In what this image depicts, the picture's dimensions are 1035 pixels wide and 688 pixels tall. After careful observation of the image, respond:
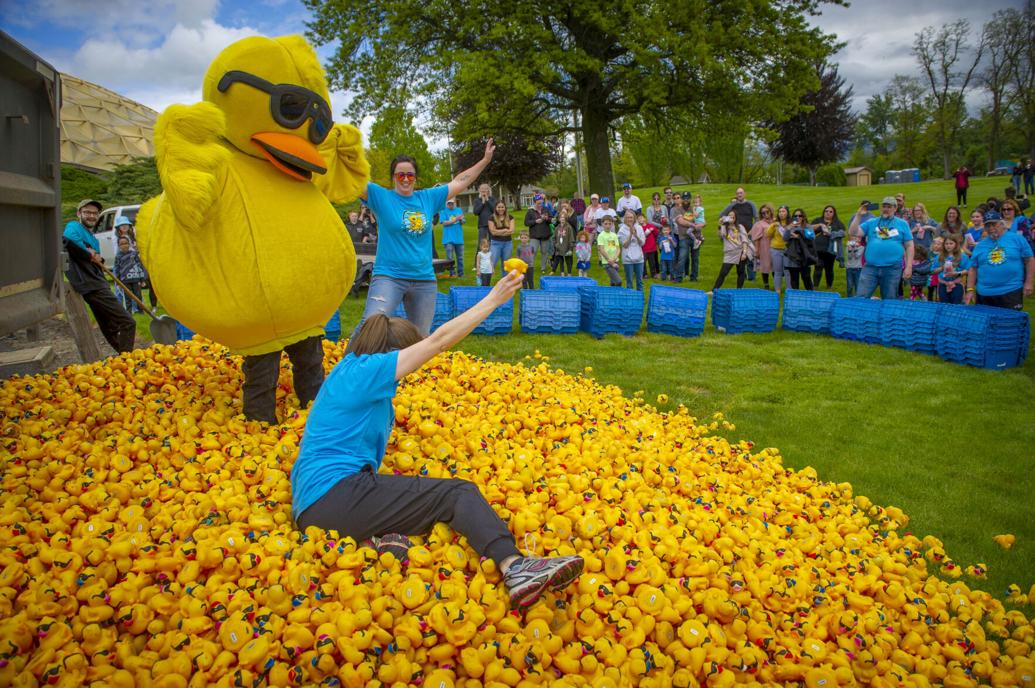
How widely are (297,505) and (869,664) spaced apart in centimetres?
283

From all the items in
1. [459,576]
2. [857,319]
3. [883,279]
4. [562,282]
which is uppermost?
[883,279]

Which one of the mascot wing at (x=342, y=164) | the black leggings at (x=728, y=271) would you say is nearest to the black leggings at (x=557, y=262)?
the black leggings at (x=728, y=271)

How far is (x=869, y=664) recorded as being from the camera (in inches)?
117

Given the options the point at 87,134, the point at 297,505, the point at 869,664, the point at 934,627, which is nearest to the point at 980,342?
the point at 934,627

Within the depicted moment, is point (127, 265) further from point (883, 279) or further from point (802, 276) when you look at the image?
point (883, 279)

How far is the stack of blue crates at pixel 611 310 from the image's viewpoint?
976 centimetres

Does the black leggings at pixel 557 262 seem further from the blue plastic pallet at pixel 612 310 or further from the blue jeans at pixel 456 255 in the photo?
the blue plastic pallet at pixel 612 310

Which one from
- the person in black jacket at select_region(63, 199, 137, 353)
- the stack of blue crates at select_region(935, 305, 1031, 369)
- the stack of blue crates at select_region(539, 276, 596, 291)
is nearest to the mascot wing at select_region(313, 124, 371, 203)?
the person in black jacket at select_region(63, 199, 137, 353)

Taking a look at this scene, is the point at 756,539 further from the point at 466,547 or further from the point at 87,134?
the point at 87,134

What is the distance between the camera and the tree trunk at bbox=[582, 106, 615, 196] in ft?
68.8

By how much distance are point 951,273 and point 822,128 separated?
3741 centimetres

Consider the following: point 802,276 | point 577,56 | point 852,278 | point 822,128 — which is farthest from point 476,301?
point 822,128

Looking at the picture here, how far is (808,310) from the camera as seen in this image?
33.6 ft

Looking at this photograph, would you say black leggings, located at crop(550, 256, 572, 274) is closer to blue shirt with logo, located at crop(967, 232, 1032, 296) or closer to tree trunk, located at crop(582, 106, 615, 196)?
tree trunk, located at crop(582, 106, 615, 196)
